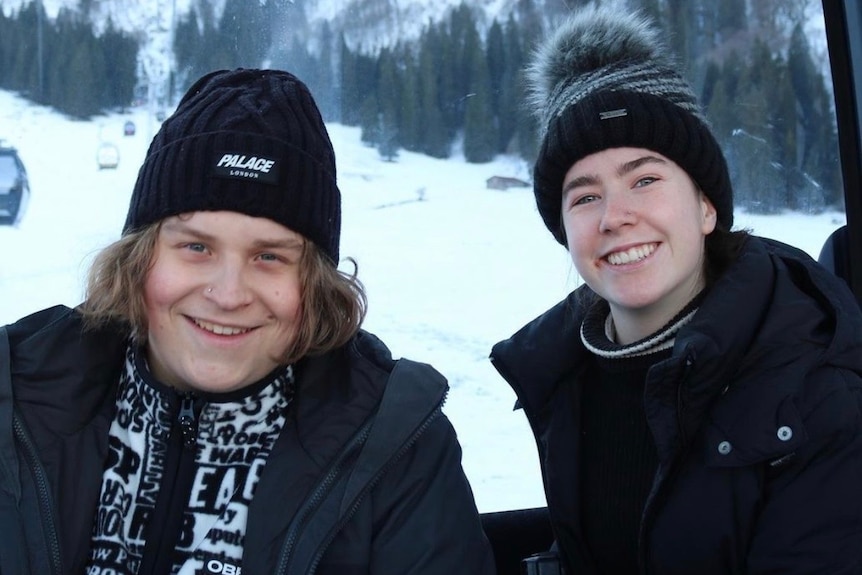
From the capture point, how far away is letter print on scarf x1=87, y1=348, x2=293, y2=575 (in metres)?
1.49

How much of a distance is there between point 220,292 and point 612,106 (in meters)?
0.78

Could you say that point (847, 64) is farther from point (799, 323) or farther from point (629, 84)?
point (799, 323)

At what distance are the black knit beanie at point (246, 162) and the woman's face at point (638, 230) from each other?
47cm

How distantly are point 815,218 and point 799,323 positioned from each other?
3.01ft

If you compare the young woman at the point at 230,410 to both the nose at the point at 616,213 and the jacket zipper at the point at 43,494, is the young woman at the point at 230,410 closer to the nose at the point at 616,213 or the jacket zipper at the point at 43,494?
the jacket zipper at the point at 43,494

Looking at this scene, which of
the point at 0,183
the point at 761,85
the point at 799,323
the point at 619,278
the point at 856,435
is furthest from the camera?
the point at 761,85

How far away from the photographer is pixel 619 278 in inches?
66.4

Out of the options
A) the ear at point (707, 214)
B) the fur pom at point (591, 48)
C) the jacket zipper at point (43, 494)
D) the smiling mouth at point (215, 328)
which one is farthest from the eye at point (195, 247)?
the ear at point (707, 214)

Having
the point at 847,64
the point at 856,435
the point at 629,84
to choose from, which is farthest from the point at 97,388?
the point at 847,64

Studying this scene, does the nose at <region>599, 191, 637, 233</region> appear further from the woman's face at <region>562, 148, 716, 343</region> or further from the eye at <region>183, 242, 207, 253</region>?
the eye at <region>183, 242, 207, 253</region>

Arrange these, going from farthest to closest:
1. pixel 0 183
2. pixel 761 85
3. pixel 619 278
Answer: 1. pixel 761 85
2. pixel 0 183
3. pixel 619 278

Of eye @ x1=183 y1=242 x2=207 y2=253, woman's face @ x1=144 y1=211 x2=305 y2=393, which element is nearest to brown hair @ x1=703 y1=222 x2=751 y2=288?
woman's face @ x1=144 y1=211 x2=305 y2=393

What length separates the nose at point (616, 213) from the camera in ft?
5.45

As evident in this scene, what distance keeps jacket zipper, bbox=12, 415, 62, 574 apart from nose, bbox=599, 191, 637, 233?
3.37 feet
